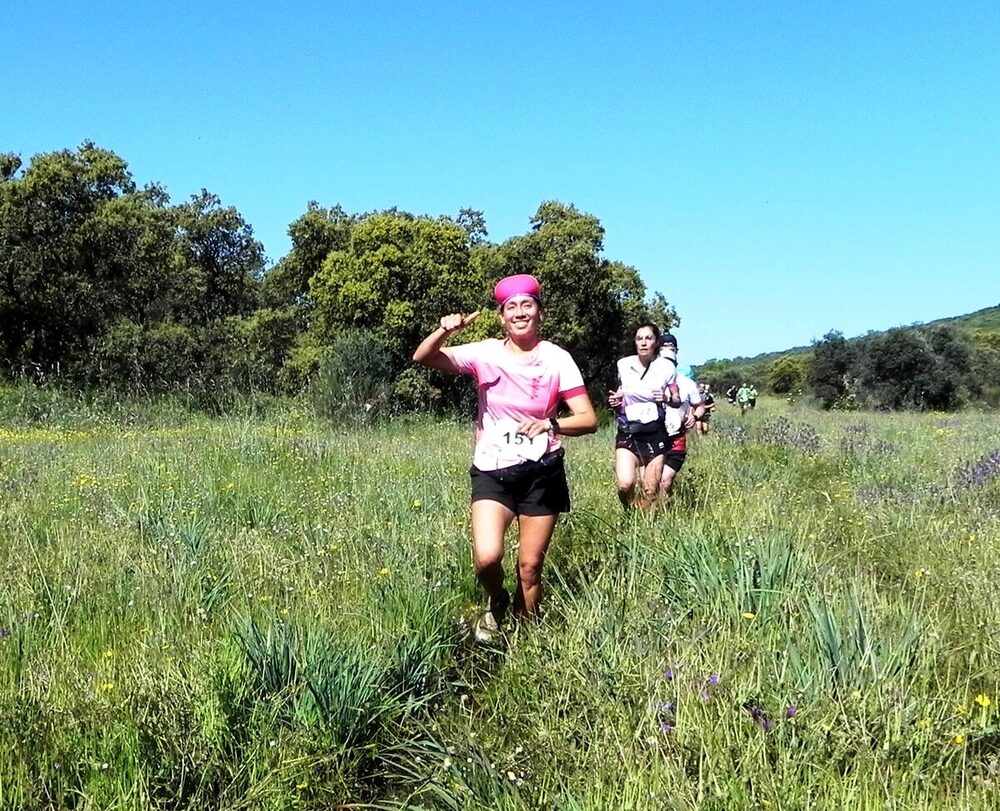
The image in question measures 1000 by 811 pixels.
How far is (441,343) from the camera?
430 cm

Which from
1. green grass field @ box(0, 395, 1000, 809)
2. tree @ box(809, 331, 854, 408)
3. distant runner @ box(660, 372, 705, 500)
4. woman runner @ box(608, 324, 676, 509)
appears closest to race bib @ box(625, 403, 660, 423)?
woman runner @ box(608, 324, 676, 509)

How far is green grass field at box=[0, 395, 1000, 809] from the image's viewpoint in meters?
2.61

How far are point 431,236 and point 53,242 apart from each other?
34.7 feet

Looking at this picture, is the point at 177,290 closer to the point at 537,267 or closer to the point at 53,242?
the point at 53,242

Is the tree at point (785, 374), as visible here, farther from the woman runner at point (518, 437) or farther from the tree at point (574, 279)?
the woman runner at point (518, 437)

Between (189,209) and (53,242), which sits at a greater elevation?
(189,209)

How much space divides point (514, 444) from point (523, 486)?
8.4 inches

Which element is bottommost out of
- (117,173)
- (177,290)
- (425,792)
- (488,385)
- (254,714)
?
(425,792)

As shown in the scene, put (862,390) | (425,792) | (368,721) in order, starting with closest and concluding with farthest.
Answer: (425,792) < (368,721) < (862,390)

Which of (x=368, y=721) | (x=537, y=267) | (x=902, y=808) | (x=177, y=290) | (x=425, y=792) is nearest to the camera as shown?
(x=902, y=808)

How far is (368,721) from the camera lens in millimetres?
3055

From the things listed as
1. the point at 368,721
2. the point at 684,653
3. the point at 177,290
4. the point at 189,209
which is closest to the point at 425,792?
the point at 368,721

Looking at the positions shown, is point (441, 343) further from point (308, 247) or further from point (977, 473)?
point (308, 247)

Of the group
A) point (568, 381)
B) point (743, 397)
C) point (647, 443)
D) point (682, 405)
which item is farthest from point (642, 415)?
point (743, 397)
